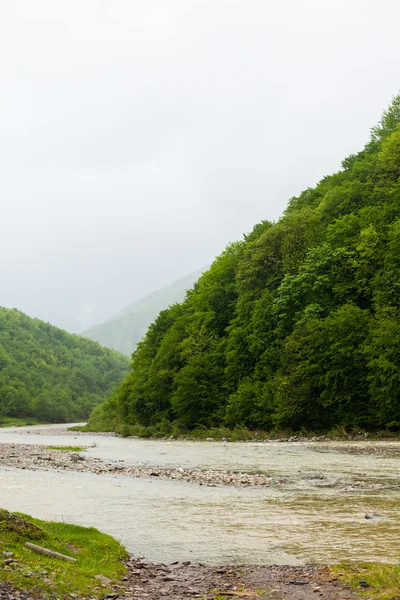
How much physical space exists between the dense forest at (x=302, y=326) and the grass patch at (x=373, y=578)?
42.5 m

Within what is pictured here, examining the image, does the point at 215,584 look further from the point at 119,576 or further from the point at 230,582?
the point at 119,576

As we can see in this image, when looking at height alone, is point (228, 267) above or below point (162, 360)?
above

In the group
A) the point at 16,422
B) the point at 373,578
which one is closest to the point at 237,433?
the point at 373,578

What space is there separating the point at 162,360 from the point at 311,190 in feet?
122

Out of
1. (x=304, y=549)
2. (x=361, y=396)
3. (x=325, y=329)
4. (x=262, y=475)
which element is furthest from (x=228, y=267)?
(x=304, y=549)

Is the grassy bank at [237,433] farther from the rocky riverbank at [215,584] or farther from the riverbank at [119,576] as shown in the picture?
the riverbank at [119,576]

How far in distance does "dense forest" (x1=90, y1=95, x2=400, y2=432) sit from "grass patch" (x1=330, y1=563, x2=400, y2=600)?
140ft

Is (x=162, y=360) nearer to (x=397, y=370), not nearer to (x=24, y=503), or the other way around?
(x=397, y=370)

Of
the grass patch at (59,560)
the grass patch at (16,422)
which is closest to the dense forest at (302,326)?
the grass patch at (59,560)

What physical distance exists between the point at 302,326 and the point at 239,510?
47719mm

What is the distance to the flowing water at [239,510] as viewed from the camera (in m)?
14.7

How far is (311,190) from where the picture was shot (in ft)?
312

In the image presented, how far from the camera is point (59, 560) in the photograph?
12.3 m

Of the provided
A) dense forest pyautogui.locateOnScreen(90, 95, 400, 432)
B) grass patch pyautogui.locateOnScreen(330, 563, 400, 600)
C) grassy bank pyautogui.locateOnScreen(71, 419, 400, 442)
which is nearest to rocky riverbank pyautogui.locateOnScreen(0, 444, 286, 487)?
grass patch pyautogui.locateOnScreen(330, 563, 400, 600)
